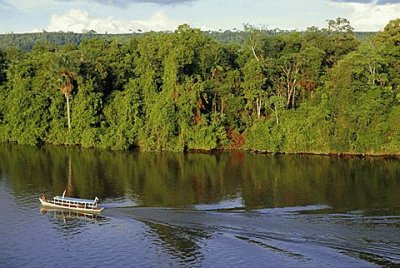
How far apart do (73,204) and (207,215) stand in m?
8.95

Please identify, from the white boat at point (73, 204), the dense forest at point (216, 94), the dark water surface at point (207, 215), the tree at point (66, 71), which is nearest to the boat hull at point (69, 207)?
the white boat at point (73, 204)

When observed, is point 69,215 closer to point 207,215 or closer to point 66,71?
point 207,215

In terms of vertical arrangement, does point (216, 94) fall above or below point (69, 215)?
above

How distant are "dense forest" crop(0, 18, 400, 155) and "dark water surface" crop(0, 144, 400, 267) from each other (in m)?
5.85

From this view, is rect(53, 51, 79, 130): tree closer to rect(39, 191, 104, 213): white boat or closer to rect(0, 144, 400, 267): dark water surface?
rect(0, 144, 400, 267): dark water surface

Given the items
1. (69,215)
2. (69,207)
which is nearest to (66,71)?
(69,207)

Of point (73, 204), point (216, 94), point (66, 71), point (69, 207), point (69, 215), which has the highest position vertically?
point (66, 71)

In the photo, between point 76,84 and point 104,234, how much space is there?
3743 cm

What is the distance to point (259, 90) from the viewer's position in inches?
2544

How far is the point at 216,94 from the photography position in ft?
221

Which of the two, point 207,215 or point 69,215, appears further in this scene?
point 69,215

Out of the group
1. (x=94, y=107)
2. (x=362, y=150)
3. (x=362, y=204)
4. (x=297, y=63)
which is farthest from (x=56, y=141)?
(x=362, y=204)

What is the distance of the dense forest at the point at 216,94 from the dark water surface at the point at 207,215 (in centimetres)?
585

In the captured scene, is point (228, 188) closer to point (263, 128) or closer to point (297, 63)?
point (263, 128)
